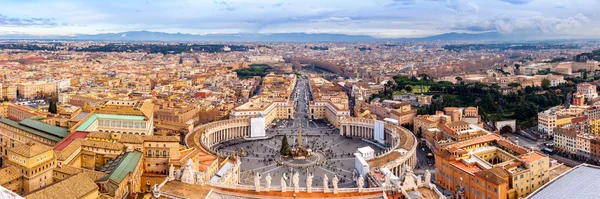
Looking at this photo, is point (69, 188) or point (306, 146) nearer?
point (69, 188)

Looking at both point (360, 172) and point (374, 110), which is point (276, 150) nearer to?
point (360, 172)

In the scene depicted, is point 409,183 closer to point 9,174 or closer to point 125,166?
point 125,166

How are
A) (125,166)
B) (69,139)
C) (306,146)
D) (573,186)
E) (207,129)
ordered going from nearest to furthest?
(125,166), (573,186), (69,139), (306,146), (207,129)

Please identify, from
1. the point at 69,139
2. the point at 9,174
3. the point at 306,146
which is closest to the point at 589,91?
the point at 306,146

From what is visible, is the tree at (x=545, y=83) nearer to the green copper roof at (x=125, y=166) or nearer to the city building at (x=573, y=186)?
the city building at (x=573, y=186)

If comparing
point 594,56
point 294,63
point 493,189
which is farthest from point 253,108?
point 294,63

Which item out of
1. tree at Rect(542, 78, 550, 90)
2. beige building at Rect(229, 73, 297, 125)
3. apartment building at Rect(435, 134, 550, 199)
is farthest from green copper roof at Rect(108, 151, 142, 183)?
tree at Rect(542, 78, 550, 90)
